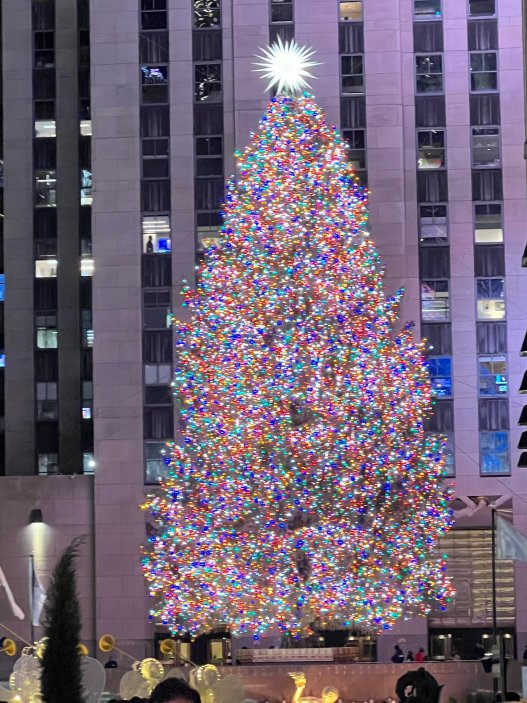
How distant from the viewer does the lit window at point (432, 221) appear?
213 ft

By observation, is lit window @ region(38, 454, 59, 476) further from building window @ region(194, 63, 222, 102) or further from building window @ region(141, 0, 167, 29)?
building window @ region(141, 0, 167, 29)

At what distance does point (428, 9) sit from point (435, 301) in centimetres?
1047

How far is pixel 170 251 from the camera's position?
213 ft

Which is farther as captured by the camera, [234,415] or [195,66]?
[195,66]

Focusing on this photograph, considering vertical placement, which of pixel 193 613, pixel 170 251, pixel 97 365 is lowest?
pixel 193 613

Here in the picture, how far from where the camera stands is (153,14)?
66312mm

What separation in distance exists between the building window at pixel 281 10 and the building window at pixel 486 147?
25.2 ft

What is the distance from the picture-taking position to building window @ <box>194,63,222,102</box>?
65875 millimetres

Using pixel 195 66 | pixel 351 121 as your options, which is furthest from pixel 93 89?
pixel 351 121

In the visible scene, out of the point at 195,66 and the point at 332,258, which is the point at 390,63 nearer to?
the point at 195,66

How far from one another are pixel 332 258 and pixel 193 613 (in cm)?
1102

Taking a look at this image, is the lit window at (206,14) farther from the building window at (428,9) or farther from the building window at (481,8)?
the building window at (481,8)

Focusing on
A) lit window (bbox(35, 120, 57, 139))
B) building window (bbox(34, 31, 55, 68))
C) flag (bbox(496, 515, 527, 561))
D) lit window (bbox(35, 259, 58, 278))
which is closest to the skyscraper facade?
lit window (bbox(35, 120, 57, 139))

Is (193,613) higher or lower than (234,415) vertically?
lower
